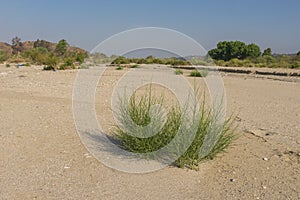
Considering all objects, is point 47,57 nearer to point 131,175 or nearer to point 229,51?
point 131,175

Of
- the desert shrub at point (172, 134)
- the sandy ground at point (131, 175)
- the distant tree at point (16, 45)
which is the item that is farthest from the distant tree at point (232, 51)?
the desert shrub at point (172, 134)

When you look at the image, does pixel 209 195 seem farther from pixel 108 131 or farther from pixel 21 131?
pixel 21 131

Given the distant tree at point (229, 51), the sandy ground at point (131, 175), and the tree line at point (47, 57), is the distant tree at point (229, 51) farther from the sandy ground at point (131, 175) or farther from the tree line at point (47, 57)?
the sandy ground at point (131, 175)

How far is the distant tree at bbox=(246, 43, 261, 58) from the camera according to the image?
8075 cm

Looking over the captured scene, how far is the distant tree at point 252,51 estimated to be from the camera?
265 ft

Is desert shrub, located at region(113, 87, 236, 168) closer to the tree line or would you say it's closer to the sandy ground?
the sandy ground

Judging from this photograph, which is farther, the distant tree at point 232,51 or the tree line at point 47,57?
the distant tree at point 232,51

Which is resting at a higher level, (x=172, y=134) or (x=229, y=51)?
(x=172, y=134)

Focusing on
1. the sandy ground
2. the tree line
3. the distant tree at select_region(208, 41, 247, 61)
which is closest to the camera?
the sandy ground

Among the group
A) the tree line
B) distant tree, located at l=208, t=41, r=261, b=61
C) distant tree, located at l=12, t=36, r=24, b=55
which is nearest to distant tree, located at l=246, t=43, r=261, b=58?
distant tree, located at l=208, t=41, r=261, b=61

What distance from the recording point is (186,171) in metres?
5.56

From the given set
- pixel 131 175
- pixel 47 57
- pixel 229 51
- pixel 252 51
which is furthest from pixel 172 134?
pixel 252 51

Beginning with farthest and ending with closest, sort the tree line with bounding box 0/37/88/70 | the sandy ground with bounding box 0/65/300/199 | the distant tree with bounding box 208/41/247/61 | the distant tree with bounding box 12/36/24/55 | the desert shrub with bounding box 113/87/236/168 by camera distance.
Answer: the distant tree with bounding box 12/36/24/55 < the distant tree with bounding box 208/41/247/61 < the tree line with bounding box 0/37/88/70 < the desert shrub with bounding box 113/87/236/168 < the sandy ground with bounding box 0/65/300/199

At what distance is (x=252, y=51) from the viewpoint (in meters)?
81.1
